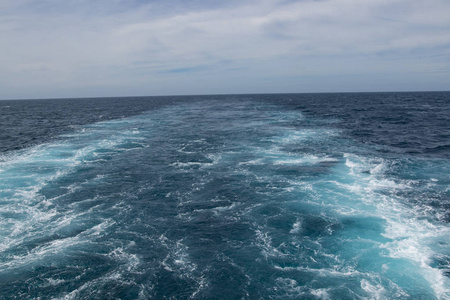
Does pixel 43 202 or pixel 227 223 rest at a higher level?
pixel 43 202

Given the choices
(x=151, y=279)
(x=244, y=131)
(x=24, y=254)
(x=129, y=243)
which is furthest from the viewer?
(x=244, y=131)

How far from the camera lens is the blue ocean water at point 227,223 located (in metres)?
21.4

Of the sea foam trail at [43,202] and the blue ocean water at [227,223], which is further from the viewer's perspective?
the sea foam trail at [43,202]

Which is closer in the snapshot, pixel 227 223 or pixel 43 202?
pixel 227 223

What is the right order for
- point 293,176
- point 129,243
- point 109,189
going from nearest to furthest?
point 129,243 < point 109,189 < point 293,176

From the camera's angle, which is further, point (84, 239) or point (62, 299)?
point (84, 239)

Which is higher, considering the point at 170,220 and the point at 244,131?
the point at 244,131

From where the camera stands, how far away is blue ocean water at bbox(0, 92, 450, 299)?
2138 cm

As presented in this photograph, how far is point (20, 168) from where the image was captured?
47750 mm

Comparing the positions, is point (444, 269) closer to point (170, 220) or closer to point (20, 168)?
point (170, 220)

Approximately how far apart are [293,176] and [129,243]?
83.4 ft

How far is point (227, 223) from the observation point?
30125mm

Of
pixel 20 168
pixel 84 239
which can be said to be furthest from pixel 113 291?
pixel 20 168

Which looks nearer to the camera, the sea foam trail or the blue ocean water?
the blue ocean water
